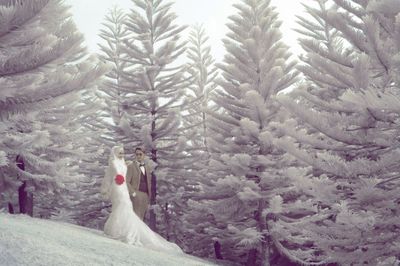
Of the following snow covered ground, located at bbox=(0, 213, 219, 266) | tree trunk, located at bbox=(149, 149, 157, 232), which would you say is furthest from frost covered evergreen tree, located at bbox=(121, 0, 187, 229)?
snow covered ground, located at bbox=(0, 213, 219, 266)

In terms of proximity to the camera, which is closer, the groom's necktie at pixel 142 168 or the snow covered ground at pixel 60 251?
the snow covered ground at pixel 60 251

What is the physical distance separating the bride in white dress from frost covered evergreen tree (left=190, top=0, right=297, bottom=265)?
8.63ft

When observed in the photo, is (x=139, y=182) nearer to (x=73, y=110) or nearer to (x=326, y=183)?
(x=73, y=110)

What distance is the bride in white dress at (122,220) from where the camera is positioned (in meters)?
8.28

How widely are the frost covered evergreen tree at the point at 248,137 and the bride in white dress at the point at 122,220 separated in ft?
8.63

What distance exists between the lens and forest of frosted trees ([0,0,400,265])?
543 cm

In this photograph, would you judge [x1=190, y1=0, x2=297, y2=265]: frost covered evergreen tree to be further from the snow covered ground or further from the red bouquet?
the snow covered ground

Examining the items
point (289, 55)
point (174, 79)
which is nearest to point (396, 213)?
point (289, 55)

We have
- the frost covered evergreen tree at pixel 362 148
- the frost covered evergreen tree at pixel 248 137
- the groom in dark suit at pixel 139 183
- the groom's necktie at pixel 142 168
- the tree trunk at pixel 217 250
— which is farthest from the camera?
the tree trunk at pixel 217 250

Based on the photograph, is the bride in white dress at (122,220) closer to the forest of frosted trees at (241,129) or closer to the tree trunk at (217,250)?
the forest of frosted trees at (241,129)

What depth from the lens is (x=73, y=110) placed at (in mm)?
12961

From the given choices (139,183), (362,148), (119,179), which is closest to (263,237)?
(139,183)

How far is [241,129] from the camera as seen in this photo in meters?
12.1

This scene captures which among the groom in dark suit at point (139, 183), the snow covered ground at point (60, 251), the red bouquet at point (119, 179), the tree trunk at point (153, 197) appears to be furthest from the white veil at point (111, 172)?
the tree trunk at point (153, 197)
